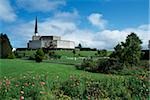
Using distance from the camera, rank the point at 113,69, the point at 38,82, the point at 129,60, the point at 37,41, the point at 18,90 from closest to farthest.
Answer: the point at 18,90, the point at 38,82, the point at 113,69, the point at 129,60, the point at 37,41

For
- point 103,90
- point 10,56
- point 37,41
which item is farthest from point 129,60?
point 37,41

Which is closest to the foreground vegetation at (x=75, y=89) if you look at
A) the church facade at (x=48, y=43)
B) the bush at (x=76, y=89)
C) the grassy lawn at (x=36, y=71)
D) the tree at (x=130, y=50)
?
the bush at (x=76, y=89)

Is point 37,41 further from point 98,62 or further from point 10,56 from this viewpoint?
point 98,62

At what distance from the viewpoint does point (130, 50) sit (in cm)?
2653

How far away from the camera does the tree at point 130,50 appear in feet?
85.1

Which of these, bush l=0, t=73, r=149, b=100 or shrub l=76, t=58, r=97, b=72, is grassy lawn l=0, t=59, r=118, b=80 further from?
bush l=0, t=73, r=149, b=100

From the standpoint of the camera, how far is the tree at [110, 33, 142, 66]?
25938 mm

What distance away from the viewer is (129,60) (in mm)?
26031

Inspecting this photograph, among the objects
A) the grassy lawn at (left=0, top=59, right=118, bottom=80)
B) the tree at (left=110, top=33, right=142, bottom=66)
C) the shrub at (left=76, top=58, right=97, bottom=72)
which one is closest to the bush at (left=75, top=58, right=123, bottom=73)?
the shrub at (left=76, top=58, right=97, bottom=72)

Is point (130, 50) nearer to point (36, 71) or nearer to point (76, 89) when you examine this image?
point (36, 71)

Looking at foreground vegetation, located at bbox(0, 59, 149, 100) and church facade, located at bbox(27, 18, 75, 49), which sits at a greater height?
church facade, located at bbox(27, 18, 75, 49)

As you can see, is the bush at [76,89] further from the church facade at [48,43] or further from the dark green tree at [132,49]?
the church facade at [48,43]

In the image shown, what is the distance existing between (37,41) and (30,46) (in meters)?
2.74

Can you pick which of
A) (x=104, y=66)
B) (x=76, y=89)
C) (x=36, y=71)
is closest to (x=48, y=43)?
(x=104, y=66)
